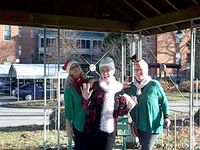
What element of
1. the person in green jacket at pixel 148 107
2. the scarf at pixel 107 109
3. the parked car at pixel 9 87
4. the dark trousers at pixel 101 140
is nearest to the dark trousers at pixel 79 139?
the dark trousers at pixel 101 140

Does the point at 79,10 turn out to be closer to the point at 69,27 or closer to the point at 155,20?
the point at 69,27

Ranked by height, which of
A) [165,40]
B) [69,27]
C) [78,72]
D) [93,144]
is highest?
[165,40]

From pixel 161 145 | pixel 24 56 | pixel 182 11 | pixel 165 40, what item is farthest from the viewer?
pixel 24 56

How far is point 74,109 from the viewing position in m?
4.70

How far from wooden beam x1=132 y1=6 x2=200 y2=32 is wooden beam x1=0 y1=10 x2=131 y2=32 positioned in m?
0.37

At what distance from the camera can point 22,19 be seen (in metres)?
7.09

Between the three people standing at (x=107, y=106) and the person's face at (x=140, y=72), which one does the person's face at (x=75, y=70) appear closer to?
the three people standing at (x=107, y=106)

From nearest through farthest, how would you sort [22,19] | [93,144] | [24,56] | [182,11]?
[93,144] → [182,11] → [22,19] → [24,56]

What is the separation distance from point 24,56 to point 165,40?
1588 centimetres

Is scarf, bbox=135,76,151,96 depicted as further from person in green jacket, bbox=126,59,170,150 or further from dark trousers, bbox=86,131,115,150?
dark trousers, bbox=86,131,115,150

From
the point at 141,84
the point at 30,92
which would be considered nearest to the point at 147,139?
the point at 141,84

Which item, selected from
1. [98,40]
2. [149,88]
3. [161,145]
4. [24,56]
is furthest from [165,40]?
[149,88]

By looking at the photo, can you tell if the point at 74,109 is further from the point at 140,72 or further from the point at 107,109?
the point at 140,72

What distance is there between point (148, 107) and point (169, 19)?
2.57 metres
